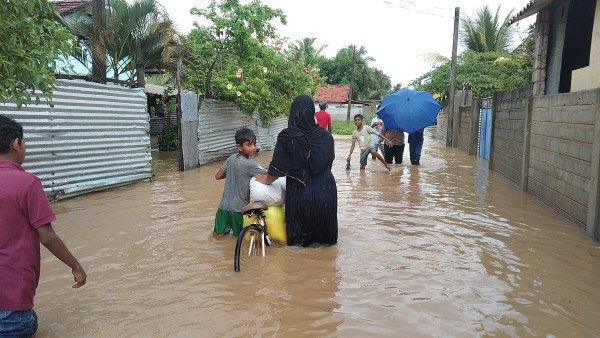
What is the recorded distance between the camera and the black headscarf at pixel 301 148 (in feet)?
16.7

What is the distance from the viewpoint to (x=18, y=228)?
9.06ft

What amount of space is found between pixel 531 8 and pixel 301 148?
299 inches

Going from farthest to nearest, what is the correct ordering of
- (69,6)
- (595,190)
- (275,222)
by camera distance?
(69,6) → (595,190) → (275,222)

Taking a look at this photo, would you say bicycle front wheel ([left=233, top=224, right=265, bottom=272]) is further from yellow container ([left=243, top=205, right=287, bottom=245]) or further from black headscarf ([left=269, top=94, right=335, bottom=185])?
black headscarf ([left=269, top=94, right=335, bottom=185])

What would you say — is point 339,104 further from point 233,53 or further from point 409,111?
point 409,111

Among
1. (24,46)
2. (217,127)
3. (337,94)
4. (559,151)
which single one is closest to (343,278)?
(24,46)

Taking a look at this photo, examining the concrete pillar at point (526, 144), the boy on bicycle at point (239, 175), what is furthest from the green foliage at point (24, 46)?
the concrete pillar at point (526, 144)

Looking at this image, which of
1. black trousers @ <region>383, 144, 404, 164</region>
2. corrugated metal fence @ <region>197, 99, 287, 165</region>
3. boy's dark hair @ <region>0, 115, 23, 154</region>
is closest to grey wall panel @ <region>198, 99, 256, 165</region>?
corrugated metal fence @ <region>197, 99, 287, 165</region>

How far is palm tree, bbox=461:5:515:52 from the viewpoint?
101 feet

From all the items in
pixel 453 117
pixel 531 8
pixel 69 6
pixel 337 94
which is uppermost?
pixel 69 6

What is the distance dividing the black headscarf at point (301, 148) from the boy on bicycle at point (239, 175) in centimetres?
41

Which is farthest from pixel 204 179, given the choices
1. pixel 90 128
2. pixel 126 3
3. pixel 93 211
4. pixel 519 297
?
pixel 519 297

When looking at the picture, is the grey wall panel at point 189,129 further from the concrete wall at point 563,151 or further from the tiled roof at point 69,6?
the tiled roof at point 69,6

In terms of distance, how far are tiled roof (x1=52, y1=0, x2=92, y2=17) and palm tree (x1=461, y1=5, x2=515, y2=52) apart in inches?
895
